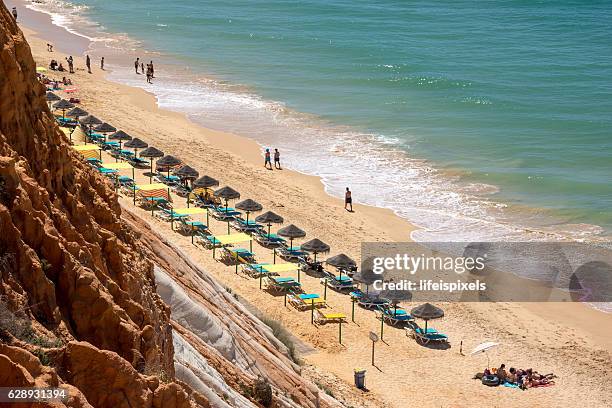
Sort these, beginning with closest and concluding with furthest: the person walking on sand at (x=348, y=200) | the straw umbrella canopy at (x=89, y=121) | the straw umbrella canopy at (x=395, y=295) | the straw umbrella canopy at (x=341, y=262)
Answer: the straw umbrella canopy at (x=395, y=295)
the straw umbrella canopy at (x=341, y=262)
the person walking on sand at (x=348, y=200)
the straw umbrella canopy at (x=89, y=121)

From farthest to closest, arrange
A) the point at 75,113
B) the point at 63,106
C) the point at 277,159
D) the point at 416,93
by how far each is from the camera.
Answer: the point at 416,93 → the point at 277,159 → the point at 63,106 → the point at 75,113

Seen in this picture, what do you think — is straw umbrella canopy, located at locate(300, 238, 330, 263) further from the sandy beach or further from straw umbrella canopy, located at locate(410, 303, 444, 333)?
straw umbrella canopy, located at locate(410, 303, 444, 333)

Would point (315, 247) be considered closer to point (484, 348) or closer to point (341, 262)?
point (341, 262)

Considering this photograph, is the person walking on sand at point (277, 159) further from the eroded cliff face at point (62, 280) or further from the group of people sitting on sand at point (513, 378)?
the eroded cliff face at point (62, 280)

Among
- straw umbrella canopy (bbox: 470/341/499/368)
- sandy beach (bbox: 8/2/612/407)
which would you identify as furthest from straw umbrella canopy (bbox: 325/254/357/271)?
straw umbrella canopy (bbox: 470/341/499/368)

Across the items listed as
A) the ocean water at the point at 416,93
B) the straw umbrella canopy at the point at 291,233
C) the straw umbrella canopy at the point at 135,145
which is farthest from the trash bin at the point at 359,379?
the straw umbrella canopy at the point at 135,145

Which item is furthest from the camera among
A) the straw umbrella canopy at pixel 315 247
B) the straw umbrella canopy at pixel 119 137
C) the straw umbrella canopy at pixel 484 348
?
the straw umbrella canopy at pixel 119 137

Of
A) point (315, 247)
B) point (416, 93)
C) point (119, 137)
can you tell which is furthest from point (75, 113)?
point (416, 93)
